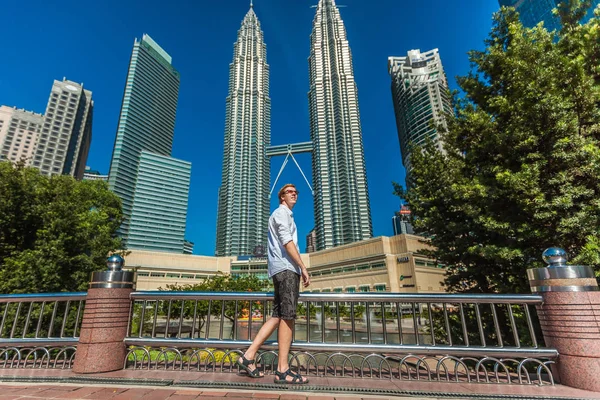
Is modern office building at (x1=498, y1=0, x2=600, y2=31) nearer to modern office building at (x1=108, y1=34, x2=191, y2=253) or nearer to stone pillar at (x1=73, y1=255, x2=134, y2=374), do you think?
stone pillar at (x1=73, y1=255, x2=134, y2=374)

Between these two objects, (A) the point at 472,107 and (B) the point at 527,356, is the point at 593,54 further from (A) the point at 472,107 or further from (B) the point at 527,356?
(B) the point at 527,356

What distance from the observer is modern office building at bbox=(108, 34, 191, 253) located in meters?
119

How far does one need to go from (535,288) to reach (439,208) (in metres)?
6.03

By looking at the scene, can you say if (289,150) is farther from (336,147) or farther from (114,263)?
(114,263)

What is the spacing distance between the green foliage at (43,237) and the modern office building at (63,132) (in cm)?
10365

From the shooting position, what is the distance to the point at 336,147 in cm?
11431

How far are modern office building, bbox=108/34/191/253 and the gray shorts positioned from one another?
131m

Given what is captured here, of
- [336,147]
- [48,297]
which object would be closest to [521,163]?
[48,297]

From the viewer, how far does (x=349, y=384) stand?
2.58m

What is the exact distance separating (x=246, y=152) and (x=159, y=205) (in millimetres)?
48784

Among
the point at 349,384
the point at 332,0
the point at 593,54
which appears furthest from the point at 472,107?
the point at 332,0

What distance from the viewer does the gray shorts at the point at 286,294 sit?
2.64 metres

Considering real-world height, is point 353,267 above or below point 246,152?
below

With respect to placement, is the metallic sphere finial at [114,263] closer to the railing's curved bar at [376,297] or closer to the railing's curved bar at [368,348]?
the railing's curved bar at [376,297]
